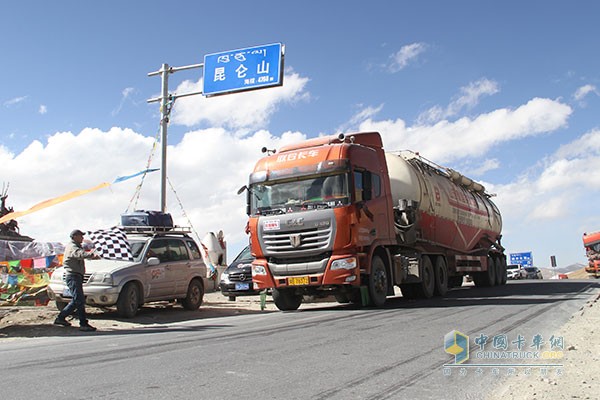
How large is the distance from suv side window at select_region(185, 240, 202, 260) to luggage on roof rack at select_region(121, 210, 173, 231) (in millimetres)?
617

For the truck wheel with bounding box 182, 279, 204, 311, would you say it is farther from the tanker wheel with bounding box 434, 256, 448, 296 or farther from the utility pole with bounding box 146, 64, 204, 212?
the tanker wheel with bounding box 434, 256, 448, 296

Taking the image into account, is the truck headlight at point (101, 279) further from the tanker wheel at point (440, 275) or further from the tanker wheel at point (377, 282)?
the tanker wheel at point (440, 275)

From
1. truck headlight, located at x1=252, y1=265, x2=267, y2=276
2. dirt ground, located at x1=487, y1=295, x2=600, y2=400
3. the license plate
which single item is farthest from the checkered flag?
dirt ground, located at x1=487, y1=295, x2=600, y2=400

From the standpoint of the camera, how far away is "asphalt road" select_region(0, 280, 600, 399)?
4645 mm

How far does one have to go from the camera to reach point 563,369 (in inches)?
213

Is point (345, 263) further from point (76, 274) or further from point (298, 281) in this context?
point (76, 274)

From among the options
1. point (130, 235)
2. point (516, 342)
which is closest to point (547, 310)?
point (516, 342)

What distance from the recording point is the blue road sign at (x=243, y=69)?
17000 millimetres

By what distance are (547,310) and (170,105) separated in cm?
1315

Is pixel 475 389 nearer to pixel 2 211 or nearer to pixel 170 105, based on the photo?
pixel 170 105

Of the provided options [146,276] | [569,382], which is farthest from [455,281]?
[569,382]

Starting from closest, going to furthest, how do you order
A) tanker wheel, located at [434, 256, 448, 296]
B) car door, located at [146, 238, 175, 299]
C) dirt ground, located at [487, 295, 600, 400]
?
dirt ground, located at [487, 295, 600, 400] → car door, located at [146, 238, 175, 299] → tanker wheel, located at [434, 256, 448, 296]

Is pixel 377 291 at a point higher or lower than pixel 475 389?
higher

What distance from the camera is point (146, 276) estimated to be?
12.1 m
